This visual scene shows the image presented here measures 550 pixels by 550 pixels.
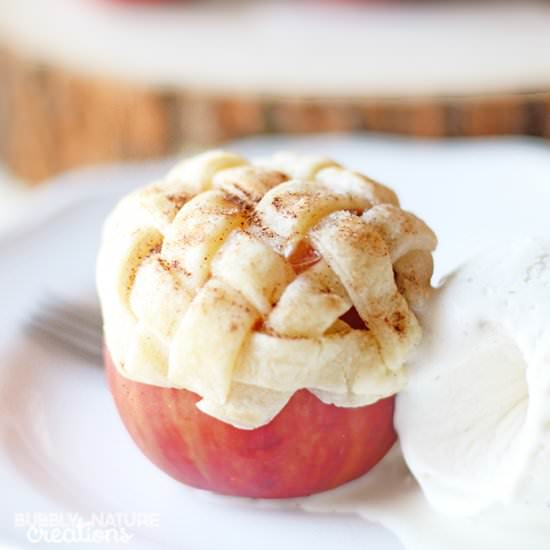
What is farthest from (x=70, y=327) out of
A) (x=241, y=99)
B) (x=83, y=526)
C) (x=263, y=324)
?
(x=241, y=99)

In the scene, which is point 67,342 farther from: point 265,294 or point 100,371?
point 265,294

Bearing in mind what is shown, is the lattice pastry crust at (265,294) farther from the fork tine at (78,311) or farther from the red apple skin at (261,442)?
the fork tine at (78,311)

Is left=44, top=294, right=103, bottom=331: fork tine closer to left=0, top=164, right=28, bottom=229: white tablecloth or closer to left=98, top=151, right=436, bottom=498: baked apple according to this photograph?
left=98, top=151, right=436, bottom=498: baked apple

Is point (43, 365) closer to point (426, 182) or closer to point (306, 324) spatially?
point (306, 324)

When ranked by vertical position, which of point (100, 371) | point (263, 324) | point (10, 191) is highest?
point (263, 324)

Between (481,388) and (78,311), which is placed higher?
(481,388)

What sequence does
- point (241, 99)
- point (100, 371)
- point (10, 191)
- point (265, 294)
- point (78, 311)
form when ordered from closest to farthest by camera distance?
point (265, 294)
point (100, 371)
point (78, 311)
point (241, 99)
point (10, 191)
